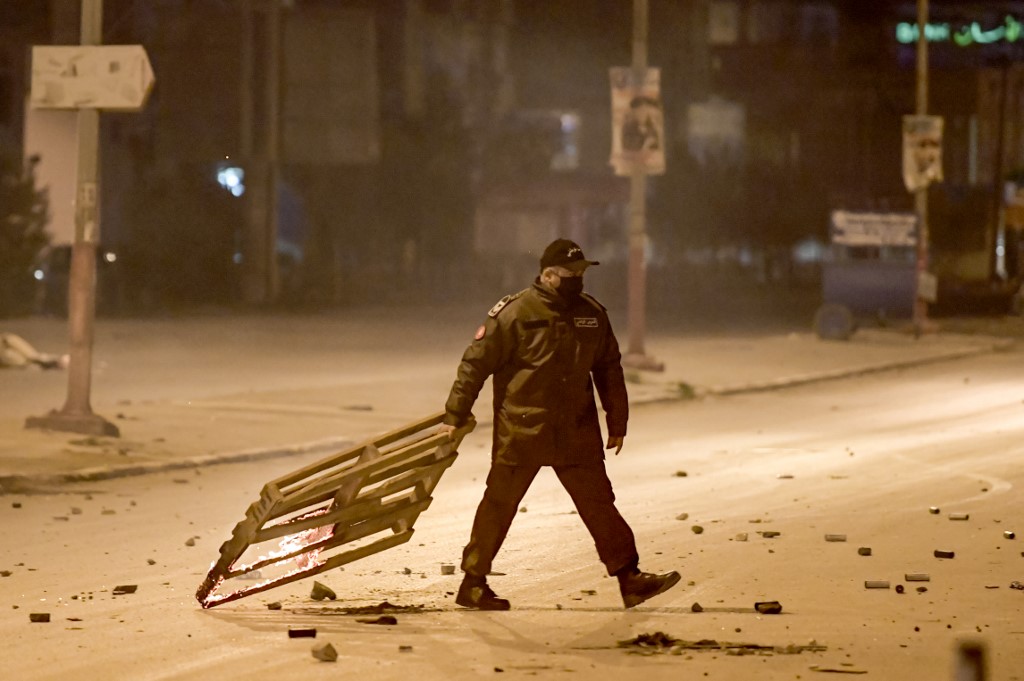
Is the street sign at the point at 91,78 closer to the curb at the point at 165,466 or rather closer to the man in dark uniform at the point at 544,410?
the curb at the point at 165,466

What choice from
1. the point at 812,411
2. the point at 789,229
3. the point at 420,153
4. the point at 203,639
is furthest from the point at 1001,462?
the point at 789,229

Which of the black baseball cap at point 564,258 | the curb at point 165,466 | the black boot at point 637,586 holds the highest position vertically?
the black baseball cap at point 564,258

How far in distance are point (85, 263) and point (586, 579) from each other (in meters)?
7.89

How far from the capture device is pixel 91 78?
15.7 m

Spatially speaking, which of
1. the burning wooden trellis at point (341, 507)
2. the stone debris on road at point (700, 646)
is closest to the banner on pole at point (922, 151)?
the burning wooden trellis at point (341, 507)

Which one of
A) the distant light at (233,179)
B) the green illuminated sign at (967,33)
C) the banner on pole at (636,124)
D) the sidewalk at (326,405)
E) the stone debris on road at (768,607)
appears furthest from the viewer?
the green illuminated sign at (967,33)

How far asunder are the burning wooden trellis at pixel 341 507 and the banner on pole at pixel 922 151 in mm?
25936

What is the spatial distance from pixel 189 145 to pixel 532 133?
56.4 ft

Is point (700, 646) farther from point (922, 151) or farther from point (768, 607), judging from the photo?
point (922, 151)

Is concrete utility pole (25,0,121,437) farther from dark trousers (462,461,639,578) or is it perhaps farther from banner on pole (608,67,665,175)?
banner on pole (608,67,665,175)

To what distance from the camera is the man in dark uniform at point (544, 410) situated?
8508mm

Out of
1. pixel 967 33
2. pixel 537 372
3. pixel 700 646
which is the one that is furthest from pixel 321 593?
pixel 967 33

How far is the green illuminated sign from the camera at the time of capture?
86.2 meters

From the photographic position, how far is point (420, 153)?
59.8 m
